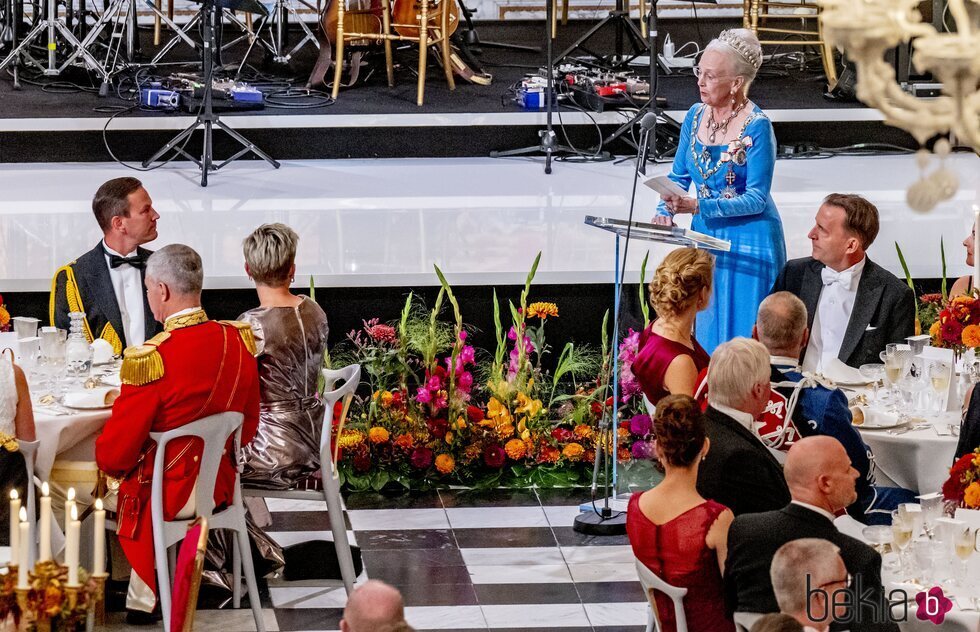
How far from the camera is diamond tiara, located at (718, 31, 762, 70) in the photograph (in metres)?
5.19

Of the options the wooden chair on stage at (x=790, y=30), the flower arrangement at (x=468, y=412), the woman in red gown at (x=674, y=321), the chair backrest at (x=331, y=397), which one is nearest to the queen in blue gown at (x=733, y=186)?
the flower arrangement at (x=468, y=412)

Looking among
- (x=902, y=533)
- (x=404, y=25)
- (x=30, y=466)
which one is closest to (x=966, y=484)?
(x=902, y=533)

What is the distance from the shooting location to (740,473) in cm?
370

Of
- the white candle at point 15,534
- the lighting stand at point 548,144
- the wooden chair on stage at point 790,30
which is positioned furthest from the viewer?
the wooden chair on stage at point 790,30

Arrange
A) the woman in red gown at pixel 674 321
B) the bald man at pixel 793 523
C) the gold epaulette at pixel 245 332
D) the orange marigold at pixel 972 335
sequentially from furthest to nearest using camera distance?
the orange marigold at pixel 972 335
the woman in red gown at pixel 674 321
the gold epaulette at pixel 245 332
the bald man at pixel 793 523

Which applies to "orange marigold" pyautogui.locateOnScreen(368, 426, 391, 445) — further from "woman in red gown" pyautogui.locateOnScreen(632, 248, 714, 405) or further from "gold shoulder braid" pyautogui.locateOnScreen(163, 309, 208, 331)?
"gold shoulder braid" pyautogui.locateOnScreen(163, 309, 208, 331)

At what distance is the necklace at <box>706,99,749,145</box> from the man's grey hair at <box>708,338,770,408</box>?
170 centimetres

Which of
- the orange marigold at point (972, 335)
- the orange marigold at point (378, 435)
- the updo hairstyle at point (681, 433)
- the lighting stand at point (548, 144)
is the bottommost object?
the orange marigold at point (378, 435)

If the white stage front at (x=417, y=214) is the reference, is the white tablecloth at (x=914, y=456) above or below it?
below

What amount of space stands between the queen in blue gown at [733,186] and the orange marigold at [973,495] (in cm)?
198

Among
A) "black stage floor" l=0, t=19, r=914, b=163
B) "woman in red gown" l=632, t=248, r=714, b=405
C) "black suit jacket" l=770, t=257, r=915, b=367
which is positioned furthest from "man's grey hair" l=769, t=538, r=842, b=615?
"black stage floor" l=0, t=19, r=914, b=163

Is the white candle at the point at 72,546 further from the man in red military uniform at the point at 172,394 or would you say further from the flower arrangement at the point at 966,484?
the flower arrangement at the point at 966,484

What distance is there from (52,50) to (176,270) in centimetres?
692

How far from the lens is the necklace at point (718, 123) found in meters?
5.32
